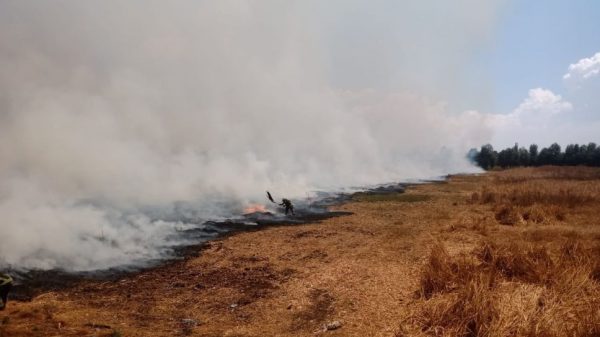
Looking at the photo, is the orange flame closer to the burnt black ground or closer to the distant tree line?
the burnt black ground

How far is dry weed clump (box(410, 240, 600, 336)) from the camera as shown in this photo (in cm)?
686

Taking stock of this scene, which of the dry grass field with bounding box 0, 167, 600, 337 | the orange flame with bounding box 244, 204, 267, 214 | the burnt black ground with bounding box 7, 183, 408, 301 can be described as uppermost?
the orange flame with bounding box 244, 204, 267, 214

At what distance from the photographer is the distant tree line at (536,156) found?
252 feet

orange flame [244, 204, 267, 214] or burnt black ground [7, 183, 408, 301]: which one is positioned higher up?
orange flame [244, 204, 267, 214]

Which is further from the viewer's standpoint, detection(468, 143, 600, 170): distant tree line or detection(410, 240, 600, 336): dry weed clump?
detection(468, 143, 600, 170): distant tree line

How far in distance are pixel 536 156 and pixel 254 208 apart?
263ft

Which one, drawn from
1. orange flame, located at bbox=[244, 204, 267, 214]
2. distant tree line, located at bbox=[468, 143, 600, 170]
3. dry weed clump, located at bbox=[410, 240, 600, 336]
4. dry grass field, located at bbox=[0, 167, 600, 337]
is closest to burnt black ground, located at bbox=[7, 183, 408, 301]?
dry grass field, located at bbox=[0, 167, 600, 337]

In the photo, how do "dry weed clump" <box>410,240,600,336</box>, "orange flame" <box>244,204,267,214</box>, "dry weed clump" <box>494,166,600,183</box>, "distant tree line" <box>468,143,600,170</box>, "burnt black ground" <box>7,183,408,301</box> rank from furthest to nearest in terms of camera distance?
"distant tree line" <box>468,143,600,170</box> < "dry weed clump" <box>494,166,600,183</box> < "orange flame" <box>244,204,267,214</box> < "burnt black ground" <box>7,183,408,301</box> < "dry weed clump" <box>410,240,600,336</box>

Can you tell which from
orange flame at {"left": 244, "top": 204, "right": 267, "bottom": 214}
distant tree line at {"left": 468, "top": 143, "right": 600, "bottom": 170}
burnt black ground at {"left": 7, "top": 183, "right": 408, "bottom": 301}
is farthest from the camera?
distant tree line at {"left": 468, "top": 143, "right": 600, "bottom": 170}

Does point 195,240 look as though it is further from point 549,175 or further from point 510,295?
point 549,175

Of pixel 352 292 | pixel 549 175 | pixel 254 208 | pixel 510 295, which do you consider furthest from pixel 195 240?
pixel 549 175

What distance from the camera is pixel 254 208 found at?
23.2m

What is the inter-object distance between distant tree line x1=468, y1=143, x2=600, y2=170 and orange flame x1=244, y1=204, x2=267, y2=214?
244 ft

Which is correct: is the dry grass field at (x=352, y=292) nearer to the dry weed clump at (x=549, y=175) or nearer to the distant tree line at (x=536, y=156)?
the dry weed clump at (x=549, y=175)
